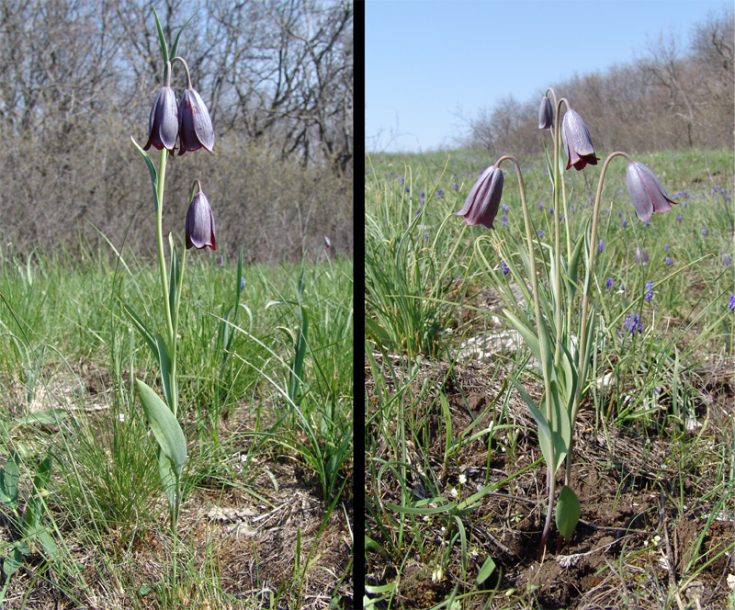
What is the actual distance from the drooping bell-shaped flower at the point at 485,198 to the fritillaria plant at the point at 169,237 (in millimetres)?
509

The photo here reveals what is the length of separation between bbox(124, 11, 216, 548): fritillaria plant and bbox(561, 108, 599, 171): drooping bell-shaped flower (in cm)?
67

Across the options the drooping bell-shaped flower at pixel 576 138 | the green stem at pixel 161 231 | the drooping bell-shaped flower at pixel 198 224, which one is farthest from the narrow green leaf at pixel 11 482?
the drooping bell-shaped flower at pixel 576 138

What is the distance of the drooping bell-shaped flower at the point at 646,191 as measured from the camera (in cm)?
125

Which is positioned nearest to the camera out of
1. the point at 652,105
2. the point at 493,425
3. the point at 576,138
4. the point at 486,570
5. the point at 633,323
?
the point at 576,138

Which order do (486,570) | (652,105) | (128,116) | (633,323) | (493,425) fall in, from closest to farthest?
(486,570), (493,425), (633,323), (652,105), (128,116)

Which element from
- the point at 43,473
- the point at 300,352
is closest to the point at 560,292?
the point at 300,352

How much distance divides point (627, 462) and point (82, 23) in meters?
3.66

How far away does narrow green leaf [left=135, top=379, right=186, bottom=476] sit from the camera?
1280 millimetres

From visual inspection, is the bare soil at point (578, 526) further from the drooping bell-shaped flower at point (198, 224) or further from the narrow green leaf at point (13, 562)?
the narrow green leaf at point (13, 562)

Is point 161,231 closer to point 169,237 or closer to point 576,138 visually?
point 169,237

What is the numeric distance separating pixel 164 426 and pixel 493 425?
698 mm

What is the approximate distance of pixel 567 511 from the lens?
132 centimetres

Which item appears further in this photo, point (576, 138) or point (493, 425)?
point (493, 425)

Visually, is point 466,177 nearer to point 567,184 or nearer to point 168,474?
point 567,184
